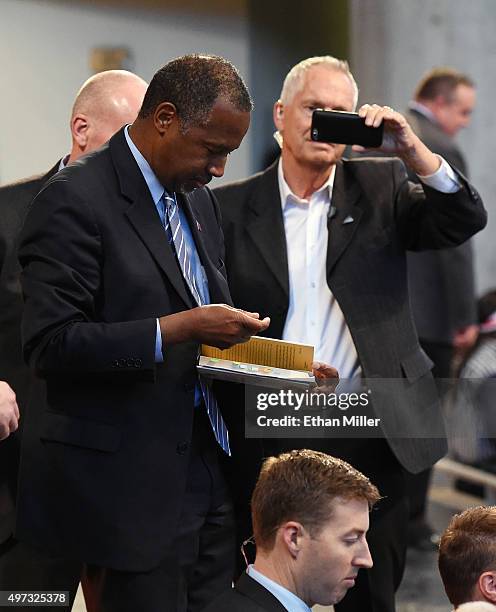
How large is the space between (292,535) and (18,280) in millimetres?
1236

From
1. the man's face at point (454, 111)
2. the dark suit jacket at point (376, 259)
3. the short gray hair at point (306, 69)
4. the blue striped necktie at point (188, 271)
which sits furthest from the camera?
the man's face at point (454, 111)

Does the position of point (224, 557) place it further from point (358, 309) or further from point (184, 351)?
point (358, 309)

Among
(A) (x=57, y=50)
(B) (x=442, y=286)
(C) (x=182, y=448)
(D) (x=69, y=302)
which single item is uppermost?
(A) (x=57, y=50)

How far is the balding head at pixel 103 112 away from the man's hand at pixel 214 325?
3.96 ft

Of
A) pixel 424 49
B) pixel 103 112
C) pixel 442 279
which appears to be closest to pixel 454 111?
pixel 442 279

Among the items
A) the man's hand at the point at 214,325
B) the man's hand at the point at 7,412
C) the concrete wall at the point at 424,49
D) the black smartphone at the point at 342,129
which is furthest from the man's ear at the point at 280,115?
the concrete wall at the point at 424,49

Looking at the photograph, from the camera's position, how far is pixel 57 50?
6277mm

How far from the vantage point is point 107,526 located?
2.96 meters

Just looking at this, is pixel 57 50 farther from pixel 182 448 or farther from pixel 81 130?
pixel 182 448

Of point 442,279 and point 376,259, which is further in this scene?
point 442,279

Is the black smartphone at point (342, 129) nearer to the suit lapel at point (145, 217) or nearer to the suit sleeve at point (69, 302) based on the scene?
the suit lapel at point (145, 217)

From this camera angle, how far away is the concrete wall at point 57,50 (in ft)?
19.1

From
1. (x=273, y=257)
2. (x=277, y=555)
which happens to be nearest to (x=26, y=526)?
(x=277, y=555)

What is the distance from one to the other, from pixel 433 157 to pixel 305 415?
845 mm
